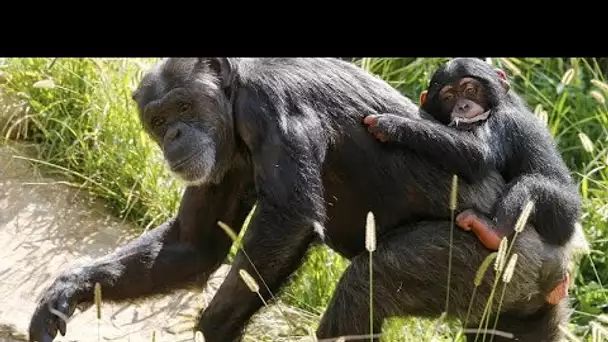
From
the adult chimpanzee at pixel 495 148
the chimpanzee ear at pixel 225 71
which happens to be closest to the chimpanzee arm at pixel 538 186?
the adult chimpanzee at pixel 495 148

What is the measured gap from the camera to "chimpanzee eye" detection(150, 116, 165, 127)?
4.29 metres

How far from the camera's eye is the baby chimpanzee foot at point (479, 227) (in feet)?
→ 12.9

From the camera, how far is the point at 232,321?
13.0 feet

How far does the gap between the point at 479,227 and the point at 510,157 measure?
16.9 inches

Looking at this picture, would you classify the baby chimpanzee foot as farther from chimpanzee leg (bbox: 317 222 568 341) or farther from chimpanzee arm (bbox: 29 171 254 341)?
chimpanzee arm (bbox: 29 171 254 341)

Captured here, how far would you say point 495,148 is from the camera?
13.7 ft

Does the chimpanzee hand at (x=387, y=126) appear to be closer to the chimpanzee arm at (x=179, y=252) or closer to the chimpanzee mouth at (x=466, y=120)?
the chimpanzee mouth at (x=466, y=120)

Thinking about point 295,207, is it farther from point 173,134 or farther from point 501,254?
point 501,254

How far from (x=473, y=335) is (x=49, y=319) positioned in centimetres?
187

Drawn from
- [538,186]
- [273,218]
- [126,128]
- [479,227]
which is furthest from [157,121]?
[126,128]

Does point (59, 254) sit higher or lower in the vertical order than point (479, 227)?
lower

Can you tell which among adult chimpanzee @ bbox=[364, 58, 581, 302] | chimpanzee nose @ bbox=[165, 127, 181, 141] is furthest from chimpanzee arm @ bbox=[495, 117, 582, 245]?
chimpanzee nose @ bbox=[165, 127, 181, 141]

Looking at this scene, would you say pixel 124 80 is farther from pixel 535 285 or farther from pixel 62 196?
pixel 535 285
